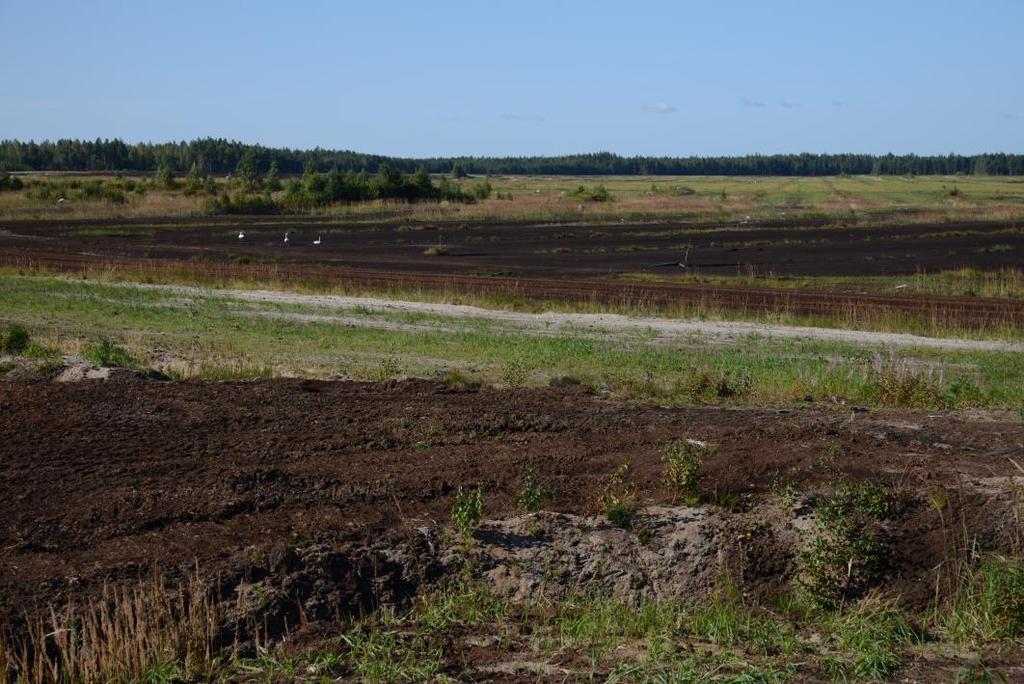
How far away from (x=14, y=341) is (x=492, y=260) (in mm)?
38404

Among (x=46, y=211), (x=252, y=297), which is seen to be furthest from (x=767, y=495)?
(x=46, y=211)

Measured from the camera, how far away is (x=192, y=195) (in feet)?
370

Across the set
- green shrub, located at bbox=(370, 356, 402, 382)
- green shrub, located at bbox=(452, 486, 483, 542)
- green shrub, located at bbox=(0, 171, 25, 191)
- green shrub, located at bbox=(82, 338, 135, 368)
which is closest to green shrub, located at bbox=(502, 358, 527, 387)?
green shrub, located at bbox=(370, 356, 402, 382)

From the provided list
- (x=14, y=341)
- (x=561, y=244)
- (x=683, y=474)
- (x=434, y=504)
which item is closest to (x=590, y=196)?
(x=561, y=244)

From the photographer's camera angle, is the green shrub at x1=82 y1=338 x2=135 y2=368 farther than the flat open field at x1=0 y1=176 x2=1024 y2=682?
Yes

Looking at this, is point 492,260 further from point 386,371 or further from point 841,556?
point 841,556

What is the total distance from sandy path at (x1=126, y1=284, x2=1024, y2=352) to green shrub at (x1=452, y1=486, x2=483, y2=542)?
15432 millimetres

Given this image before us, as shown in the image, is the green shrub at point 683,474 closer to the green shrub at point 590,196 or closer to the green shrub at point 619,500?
the green shrub at point 619,500

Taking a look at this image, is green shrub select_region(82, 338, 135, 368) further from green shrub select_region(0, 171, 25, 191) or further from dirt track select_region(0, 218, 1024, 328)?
green shrub select_region(0, 171, 25, 191)

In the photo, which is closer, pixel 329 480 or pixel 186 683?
pixel 186 683

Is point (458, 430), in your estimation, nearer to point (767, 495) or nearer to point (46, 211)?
point (767, 495)

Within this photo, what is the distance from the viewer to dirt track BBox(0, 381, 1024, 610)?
8531 millimetres

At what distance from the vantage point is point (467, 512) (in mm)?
8906

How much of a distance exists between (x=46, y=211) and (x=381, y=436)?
93152mm
